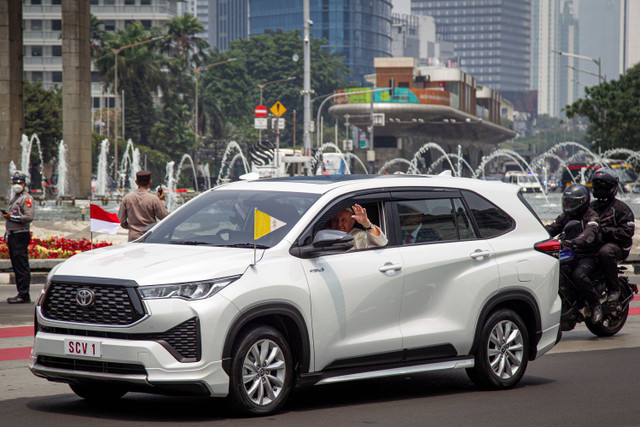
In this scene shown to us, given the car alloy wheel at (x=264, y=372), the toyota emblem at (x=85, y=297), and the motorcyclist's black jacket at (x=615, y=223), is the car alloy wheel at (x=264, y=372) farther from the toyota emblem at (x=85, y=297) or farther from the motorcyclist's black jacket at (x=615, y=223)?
the motorcyclist's black jacket at (x=615, y=223)

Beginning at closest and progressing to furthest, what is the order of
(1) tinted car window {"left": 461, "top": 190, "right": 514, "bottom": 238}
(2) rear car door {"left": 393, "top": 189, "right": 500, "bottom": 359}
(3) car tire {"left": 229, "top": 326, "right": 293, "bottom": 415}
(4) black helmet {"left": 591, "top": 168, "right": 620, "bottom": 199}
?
(3) car tire {"left": 229, "top": 326, "right": 293, "bottom": 415} → (2) rear car door {"left": 393, "top": 189, "right": 500, "bottom": 359} → (1) tinted car window {"left": 461, "top": 190, "right": 514, "bottom": 238} → (4) black helmet {"left": 591, "top": 168, "right": 620, "bottom": 199}

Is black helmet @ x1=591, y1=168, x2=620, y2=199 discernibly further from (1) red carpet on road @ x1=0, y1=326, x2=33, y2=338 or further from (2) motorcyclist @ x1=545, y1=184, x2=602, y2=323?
(1) red carpet on road @ x1=0, y1=326, x2=33, y2=338

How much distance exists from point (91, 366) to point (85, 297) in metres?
0.44

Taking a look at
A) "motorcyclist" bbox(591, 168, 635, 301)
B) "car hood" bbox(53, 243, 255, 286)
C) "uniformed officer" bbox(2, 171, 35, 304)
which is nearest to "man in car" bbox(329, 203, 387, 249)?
"car hood" bbox(53, 243, 255, 286)

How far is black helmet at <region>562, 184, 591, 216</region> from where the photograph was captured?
11125 mm

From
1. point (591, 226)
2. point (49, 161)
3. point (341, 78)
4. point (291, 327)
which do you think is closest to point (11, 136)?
point (591, 226)

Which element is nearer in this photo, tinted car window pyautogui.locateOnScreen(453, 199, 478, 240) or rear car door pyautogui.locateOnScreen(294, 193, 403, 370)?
rear car door pyautogui.locateOnScreen(294, 193, 403, 370)

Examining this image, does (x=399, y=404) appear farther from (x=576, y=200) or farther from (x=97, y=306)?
(x=576, y=200)

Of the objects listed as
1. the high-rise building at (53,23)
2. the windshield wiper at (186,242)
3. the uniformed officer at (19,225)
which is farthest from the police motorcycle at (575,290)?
the high-rise building at (53,23)

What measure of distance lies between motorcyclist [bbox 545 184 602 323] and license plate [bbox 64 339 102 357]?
6.16 m

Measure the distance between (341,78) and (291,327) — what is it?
5880 inches

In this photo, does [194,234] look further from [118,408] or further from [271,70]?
[271,70]

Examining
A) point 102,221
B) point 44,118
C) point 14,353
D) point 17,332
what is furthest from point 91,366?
point 44,118

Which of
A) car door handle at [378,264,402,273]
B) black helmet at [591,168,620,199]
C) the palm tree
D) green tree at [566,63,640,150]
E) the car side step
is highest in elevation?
the palm tree
